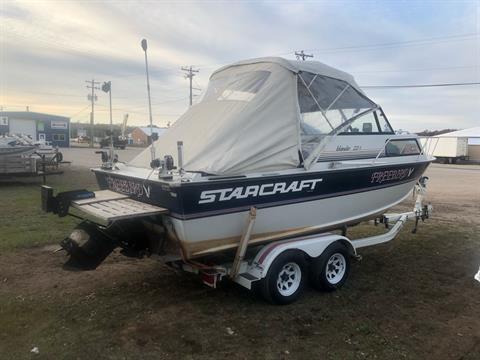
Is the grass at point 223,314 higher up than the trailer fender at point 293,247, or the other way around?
the trailer fender at point 293,247

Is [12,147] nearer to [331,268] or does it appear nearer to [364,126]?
[364,126]

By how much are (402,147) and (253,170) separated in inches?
121

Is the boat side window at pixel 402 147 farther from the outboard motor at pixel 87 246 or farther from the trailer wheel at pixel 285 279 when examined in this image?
the outboard motor at pixel 87 246

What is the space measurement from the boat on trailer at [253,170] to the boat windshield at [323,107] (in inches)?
0.6

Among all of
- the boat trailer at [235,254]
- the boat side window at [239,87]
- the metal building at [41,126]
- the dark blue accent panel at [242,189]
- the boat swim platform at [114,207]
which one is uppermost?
the metal building at [41,126]

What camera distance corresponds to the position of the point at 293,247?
4.82 m

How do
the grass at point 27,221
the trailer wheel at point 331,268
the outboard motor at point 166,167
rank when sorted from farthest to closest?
the grass at point 27,221
the trailer wheel at point 331,268
the outboard motor at point 166,167

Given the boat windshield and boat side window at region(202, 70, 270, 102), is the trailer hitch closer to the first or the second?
boat side window at region(202, 70, 270, 102)

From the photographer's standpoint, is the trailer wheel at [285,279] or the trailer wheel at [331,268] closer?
the trailer wheel at [285,279]

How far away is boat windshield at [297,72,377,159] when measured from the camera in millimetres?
5406

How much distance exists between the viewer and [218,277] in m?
4.68

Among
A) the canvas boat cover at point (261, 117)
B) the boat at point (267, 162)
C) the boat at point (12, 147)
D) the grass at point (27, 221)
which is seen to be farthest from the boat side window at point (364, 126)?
the boat at point (12, 147)

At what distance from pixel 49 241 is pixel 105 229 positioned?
319cm

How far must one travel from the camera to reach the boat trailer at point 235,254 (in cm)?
452
